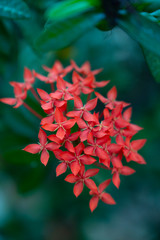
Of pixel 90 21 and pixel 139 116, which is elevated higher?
pixel 90 21

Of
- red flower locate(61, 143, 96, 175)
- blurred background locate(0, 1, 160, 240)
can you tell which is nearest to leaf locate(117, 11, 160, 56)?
red flower locate(61, 143, 96, 175)

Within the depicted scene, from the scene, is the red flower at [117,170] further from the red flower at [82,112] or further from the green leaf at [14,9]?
the green leaf at [14,9]

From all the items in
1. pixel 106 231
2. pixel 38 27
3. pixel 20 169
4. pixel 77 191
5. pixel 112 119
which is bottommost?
pixel 106 231

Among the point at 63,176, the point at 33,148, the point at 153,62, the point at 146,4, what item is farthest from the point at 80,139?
the point at 63,176

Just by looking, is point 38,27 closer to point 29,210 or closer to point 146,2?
point 146,2

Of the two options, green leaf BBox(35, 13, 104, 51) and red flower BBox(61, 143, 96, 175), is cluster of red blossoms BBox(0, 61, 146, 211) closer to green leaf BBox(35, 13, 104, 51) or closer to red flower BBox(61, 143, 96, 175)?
red flower BBox(61, 143, 96, 175)

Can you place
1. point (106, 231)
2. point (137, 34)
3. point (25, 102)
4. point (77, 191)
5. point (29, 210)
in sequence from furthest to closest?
1. point (106, 231)
2. point (29, 210)
3. point (25, 102)
4. point (77, 191)
5. point (137, 34)

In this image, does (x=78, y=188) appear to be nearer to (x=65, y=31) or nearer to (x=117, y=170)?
(x=117, y=170)

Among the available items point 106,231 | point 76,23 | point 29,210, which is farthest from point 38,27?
point 106,231
